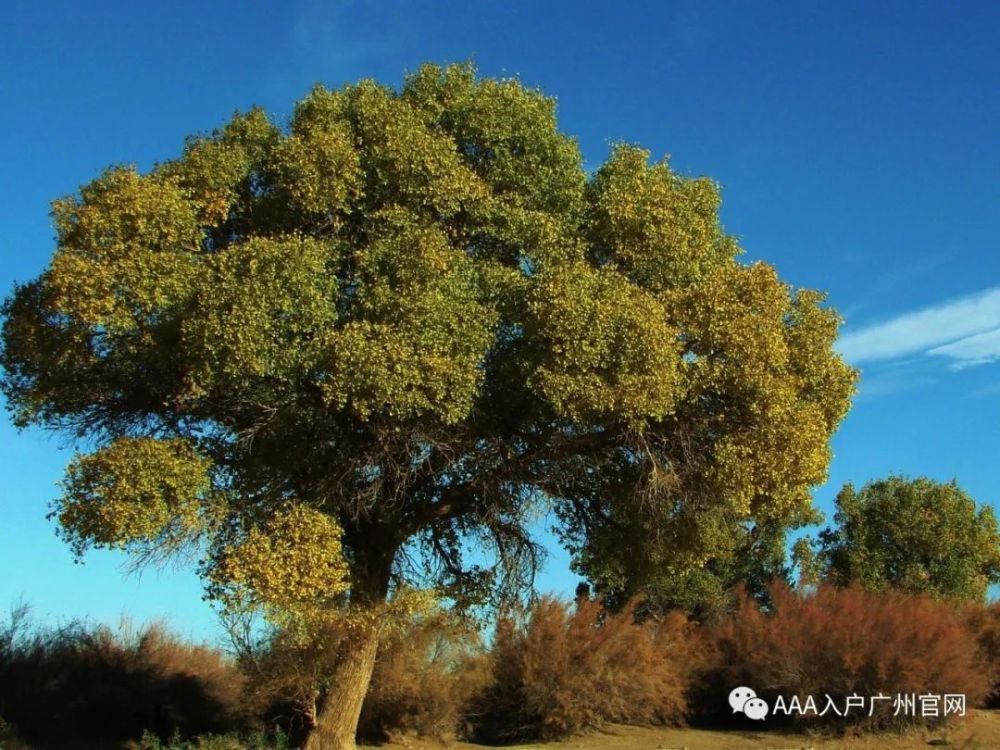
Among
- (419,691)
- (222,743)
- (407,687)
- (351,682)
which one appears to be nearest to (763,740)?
(419,691)

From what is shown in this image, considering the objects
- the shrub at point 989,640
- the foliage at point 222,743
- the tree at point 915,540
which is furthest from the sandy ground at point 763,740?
the tree at point 915,540

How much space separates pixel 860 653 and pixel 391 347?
→ 11.9 metres

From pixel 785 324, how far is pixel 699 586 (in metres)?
16.5

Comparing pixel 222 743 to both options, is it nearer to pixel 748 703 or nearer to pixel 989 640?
pixel 748 703

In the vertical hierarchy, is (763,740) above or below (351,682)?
below

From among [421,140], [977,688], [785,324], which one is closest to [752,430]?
[785,324]

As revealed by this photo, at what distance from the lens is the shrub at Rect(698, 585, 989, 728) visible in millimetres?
18766

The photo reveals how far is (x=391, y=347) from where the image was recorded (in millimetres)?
11961

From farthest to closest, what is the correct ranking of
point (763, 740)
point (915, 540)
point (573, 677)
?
point (915, 540) < point (573, 677) < point (763, 740)

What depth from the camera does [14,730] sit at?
17.2 meters

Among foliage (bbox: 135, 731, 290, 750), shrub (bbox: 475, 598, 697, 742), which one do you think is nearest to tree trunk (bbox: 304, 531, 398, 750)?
foliage (bbox: 135, 731, 290, 750)

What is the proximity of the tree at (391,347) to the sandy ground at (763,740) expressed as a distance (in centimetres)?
473

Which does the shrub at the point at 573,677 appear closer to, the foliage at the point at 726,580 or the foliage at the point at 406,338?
the foliage at the point at 406,338

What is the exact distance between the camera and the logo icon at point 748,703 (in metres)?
20.9
